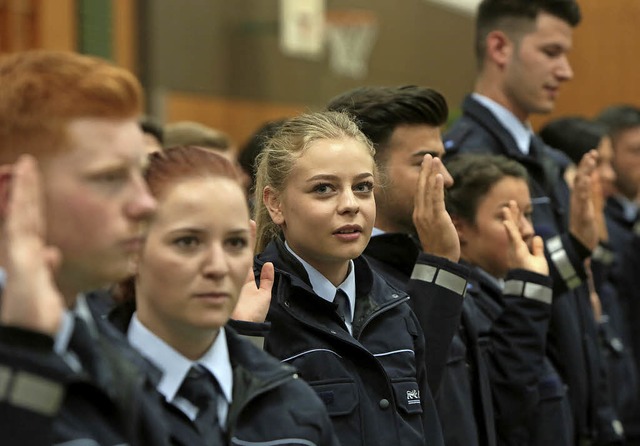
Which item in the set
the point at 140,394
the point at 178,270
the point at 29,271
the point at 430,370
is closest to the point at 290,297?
the point at 430,370

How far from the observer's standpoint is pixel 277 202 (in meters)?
2.62

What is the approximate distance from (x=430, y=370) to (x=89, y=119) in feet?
4.62

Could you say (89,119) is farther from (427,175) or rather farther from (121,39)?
(121,39)

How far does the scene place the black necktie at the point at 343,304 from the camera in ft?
8.24

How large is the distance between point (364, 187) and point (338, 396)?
1.63 feet

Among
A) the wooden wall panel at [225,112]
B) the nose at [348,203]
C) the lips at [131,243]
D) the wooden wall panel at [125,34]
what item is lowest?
the wooden wall panel at [225,112]

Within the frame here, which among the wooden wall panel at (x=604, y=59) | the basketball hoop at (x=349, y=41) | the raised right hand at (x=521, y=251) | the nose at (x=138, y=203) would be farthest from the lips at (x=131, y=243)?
the basketball hoop at (x=349, y=41)

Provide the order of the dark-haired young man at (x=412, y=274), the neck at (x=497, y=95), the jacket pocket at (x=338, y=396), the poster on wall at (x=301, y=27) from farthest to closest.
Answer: the poster on wall at (x=301, y=27)
the neck at (x=497, y=95)
the dark-haired young man at (x=412, y=274)
the jacket pocket at (x=338, y=396)

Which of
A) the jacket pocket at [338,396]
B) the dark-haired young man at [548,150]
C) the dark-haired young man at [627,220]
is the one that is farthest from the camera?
the dark-haired young man at [627,220]

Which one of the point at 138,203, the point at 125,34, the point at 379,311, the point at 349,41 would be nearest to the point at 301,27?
the point at 349,41

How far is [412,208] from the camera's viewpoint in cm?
300

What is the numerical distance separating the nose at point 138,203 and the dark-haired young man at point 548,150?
2.09 meters

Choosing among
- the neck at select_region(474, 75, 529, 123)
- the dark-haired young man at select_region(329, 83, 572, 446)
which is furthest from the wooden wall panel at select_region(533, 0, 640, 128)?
the dark-haired young man at select_region(329, 83, 572, 446)

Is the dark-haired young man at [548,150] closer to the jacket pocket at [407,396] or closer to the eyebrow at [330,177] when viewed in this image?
the jacket pocket at [407,396]
